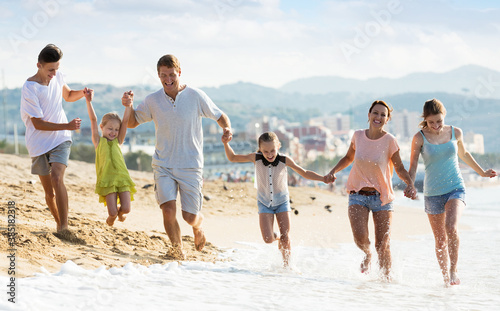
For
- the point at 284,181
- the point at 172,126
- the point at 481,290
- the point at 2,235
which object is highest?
the point at 172,126

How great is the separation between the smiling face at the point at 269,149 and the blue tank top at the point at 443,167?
1.41 meters

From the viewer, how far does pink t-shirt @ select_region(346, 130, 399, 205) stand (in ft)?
18.6

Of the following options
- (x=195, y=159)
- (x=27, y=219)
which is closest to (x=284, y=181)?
(x=195, y=159)

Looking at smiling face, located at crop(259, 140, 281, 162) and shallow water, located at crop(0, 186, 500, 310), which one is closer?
shallow water, located at crop(0, 186, 500, 310)

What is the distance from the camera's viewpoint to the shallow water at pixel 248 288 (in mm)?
4551

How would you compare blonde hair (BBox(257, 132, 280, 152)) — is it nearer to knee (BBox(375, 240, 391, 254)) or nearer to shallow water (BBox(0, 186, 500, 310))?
shallow water (BBox(0, 186, 500, 310))

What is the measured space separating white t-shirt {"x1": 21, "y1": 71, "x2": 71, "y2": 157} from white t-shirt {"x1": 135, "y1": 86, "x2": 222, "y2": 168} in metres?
0.95

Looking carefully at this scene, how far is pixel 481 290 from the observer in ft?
18.7

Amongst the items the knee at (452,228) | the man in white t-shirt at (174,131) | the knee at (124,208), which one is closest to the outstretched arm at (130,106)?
the man in white t-shirt at (174,131)

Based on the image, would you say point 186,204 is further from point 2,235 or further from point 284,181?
point 2,235

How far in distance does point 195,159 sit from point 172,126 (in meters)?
0.38

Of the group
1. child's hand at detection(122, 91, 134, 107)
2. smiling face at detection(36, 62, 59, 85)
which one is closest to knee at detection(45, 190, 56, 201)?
smiling face at detection(36, 62, 59, 85)
